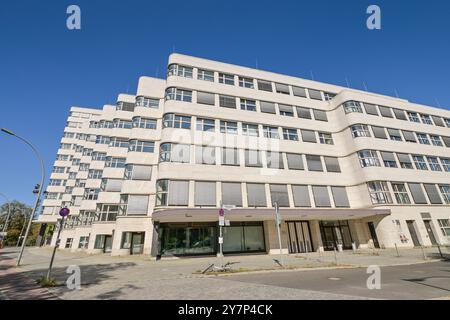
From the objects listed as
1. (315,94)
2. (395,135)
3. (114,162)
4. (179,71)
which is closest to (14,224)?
(114,162)

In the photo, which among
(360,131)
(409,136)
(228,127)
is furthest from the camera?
(409,136)

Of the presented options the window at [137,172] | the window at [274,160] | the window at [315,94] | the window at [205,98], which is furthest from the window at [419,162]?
the window at [137,172]

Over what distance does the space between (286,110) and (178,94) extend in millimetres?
13251

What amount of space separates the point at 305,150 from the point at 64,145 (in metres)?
57.2

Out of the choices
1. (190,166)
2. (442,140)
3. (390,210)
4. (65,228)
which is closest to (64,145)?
(65,228)

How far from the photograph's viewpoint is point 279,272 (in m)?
11.3

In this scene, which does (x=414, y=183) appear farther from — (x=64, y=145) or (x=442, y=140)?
(x=64, y=145)

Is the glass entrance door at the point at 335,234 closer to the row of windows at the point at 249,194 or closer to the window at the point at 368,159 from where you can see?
the row of windows at the point at 249,194

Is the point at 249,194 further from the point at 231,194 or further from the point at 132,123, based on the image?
the point at 132,123

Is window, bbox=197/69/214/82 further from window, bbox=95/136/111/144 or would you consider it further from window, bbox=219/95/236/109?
window, bbox=95/136/111/144

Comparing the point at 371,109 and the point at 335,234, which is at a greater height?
the point at 371,109

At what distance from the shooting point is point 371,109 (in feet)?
93.5

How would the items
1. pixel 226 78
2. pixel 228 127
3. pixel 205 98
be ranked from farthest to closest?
pixel 226 78 < pixel 205 98 < pixel 228 127

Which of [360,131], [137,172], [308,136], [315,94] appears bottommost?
[137,172]
